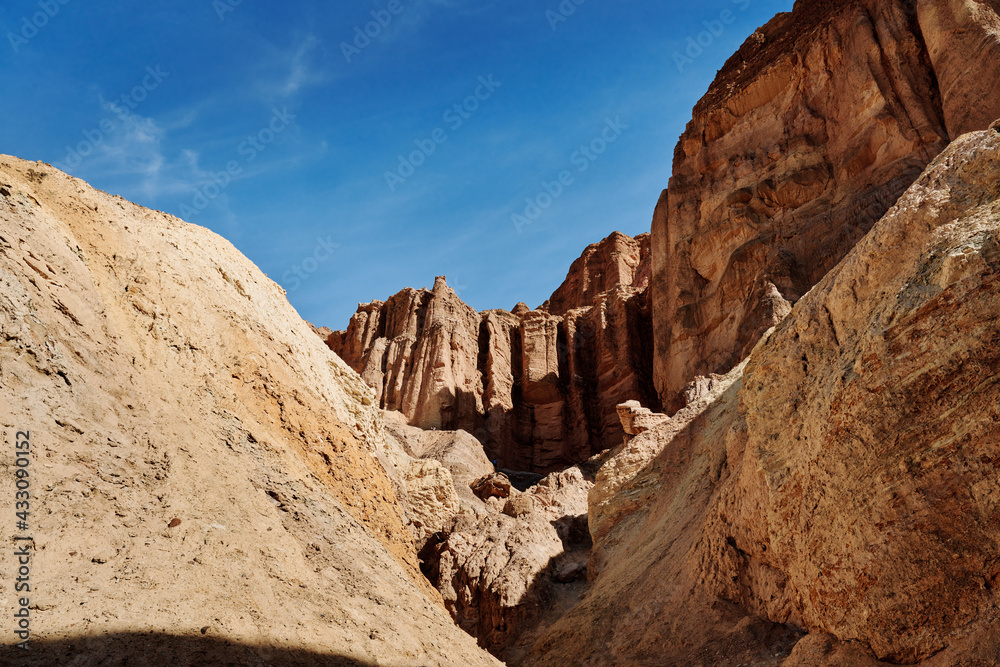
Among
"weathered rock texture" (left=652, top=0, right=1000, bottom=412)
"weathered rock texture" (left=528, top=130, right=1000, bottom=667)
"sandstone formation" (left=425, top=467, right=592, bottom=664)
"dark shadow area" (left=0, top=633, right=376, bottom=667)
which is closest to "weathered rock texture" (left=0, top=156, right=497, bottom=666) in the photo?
"dark shadow area" (left=0, top=633, right=376, bottom=667)

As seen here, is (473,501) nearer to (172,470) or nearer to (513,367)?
(172,470)

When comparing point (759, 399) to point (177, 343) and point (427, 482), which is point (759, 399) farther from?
point (427, 482)

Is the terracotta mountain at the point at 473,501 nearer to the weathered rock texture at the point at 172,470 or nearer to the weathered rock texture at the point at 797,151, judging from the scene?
the weathered rock texture at the point at 172,470

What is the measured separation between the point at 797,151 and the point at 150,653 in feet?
110

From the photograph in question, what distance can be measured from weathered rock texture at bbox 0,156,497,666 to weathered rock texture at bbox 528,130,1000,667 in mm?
4777

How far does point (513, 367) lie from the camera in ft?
169

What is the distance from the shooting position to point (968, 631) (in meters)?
6.84

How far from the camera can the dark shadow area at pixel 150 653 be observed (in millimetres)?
6332

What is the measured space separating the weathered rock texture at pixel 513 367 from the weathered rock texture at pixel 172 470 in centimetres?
2929

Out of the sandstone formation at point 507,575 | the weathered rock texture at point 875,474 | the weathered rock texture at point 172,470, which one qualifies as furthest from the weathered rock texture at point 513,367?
the weathered rock texture at point 875,474

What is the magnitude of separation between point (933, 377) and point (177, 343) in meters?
11.7

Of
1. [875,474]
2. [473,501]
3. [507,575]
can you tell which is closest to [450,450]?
[473,501]

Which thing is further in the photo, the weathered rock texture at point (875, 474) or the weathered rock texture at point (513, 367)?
the weathered rock texture at point (513, 367)

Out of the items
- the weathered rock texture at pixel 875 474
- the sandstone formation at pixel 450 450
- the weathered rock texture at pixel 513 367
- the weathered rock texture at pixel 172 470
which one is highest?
the weathered rock texture at pixel 513 367
